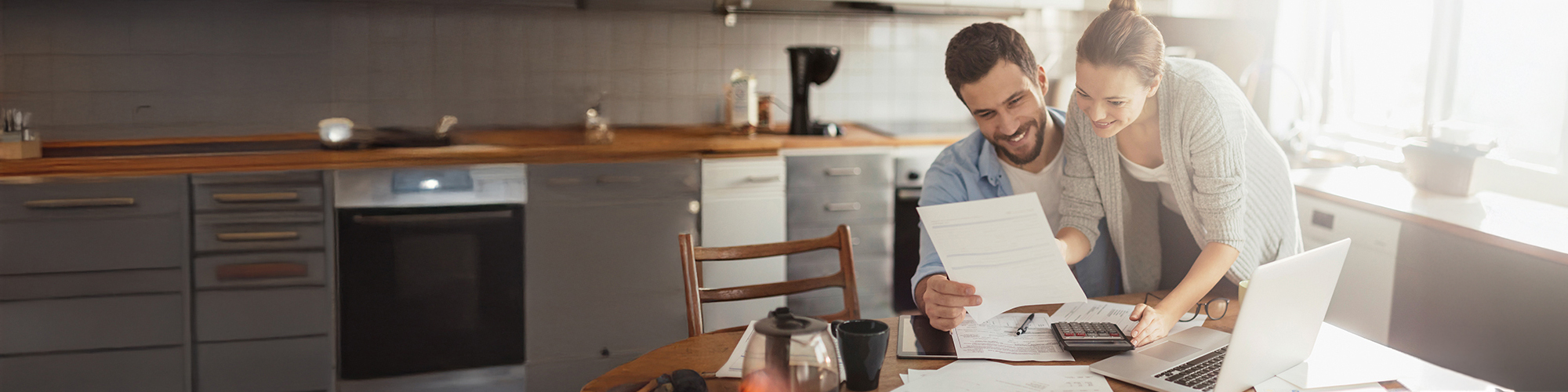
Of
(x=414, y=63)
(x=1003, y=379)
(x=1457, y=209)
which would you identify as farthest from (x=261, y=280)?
(x=1457, y=209)

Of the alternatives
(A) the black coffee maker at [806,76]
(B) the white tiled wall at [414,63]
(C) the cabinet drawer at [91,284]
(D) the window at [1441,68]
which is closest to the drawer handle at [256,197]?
(C) the cabinet drawer at [91,284]

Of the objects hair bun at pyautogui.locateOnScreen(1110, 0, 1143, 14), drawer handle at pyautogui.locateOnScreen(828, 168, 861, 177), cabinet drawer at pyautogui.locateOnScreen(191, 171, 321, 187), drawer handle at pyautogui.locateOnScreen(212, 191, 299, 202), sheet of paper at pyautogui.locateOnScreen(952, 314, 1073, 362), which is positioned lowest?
sheet of paper at pyautogui.locateOnScreen(952, 314, 1073, 362)

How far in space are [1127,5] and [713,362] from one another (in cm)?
85

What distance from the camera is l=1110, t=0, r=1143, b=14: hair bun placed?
4.61 feet

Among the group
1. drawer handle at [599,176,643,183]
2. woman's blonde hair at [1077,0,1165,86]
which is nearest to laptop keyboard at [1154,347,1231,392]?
woman's blonde hair at [1077,0,1165,86]

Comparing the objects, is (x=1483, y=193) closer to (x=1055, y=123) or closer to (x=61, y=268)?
(x=1055, y=123)

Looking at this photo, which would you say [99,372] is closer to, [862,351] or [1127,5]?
[862,351]

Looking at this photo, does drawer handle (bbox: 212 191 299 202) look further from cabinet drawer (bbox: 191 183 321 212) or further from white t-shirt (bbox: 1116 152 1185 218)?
white t-shirt (bbox: 1116 152 1185 218)

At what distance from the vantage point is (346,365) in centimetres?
254

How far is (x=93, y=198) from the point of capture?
2289mm

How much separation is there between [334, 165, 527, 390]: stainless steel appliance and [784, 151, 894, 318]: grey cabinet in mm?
866

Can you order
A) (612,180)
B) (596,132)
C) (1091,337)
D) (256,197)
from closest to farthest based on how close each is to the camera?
(1091,337)
(256,197)
(612,180)
(596,132)

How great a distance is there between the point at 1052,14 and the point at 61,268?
3365mm

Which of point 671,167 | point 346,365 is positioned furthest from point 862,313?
point 346,365
